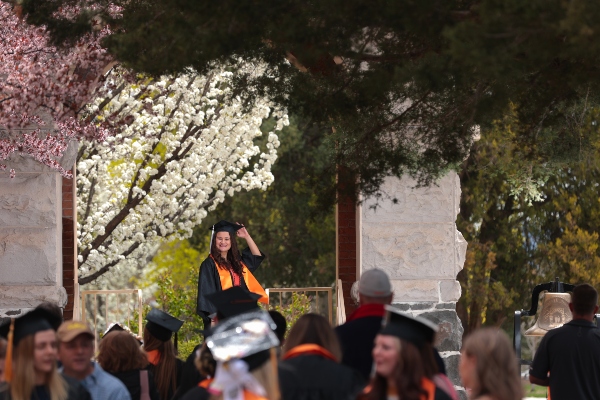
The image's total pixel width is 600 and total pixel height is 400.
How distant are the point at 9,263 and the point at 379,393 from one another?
23.6 feet

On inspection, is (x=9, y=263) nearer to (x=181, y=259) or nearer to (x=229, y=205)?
(x=229, y=205)

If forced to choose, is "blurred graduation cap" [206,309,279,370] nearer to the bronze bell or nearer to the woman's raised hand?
A: the bronze bell

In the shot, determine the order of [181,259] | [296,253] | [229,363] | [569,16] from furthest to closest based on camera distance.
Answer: [181,259]
[296,253]
[569,16]
[229,363]

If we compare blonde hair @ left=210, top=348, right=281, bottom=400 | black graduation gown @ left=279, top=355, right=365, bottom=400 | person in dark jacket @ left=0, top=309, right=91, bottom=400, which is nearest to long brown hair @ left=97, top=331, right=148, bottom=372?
person in dark jacket @ left=0, top=309, right=91, bottom=400

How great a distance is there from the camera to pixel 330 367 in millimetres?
5125

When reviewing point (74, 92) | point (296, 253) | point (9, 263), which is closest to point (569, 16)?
point (74, 92)

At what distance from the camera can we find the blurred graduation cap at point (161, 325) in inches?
285

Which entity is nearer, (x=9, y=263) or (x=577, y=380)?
(x=577, y=380)

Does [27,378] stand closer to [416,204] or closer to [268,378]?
[268,378]

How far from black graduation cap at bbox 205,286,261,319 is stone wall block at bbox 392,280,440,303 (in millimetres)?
6112

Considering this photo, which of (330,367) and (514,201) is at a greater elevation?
(514,201)

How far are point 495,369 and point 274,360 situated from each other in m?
0.88

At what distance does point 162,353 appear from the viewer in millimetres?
7293

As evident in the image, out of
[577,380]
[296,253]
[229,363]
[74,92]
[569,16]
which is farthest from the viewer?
[296,253]
